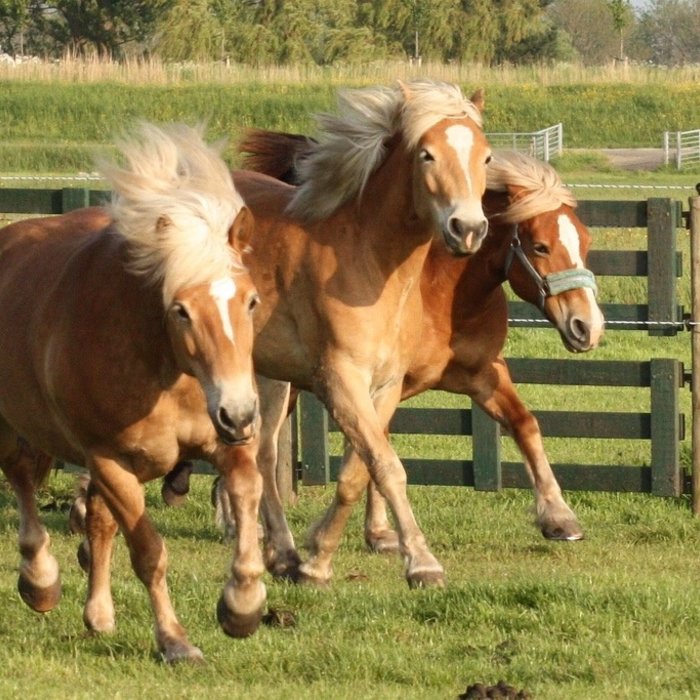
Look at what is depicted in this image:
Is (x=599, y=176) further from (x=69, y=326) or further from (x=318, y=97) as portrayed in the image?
(x=69, y=326)

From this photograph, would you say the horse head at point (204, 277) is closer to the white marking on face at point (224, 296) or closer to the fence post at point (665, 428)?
the white marking on face at point (224, 296)

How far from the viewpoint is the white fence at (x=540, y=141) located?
4338cm

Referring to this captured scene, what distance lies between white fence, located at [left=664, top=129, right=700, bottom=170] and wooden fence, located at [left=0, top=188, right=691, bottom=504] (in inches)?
1302

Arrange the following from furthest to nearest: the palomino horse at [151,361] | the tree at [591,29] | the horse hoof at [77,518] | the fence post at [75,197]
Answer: the tree at [591,29]
the fence post at [75,197]
the horse hoof at [77,518]
the palomino horse at [151,361]

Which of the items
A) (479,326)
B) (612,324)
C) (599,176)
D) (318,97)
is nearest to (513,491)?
(612,324)

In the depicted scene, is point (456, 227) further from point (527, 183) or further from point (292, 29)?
point (292, 29)

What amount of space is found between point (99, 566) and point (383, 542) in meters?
2.69

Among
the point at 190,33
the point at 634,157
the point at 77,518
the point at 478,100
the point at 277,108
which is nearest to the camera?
the point at 478,100

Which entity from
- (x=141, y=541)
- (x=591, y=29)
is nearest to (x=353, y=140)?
(x=141, y=541)

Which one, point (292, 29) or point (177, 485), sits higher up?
point (292, 29)

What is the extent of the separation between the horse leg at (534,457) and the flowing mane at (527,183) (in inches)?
35.7

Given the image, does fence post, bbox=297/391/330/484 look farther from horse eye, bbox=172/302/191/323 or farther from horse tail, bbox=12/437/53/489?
horse eye, bbox=172/302/191/323

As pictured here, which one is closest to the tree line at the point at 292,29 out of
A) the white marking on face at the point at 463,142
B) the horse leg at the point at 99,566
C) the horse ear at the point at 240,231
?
the white marking on face at the point at 463,142

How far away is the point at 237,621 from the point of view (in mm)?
5996
